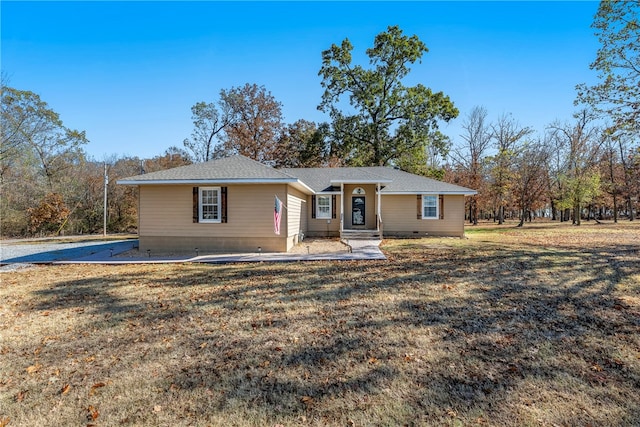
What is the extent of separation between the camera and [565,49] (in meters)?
11.5

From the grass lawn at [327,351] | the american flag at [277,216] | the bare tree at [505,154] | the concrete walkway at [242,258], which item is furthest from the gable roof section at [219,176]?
the bare tree at [505,154]

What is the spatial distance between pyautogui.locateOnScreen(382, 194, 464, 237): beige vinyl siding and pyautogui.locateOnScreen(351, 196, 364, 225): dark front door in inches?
52.3

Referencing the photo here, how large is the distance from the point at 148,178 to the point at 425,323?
11345mm

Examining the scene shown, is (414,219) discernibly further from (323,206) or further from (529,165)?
(529,165)

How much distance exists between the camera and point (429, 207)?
17.5m

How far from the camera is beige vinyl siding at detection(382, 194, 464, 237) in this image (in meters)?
17.5

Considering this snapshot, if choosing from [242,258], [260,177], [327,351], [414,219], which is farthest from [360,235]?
[327,351]

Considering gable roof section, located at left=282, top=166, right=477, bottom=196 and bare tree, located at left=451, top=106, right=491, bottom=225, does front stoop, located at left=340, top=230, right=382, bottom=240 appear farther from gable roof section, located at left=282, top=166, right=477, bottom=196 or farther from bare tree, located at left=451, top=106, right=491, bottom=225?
bare tree, located at left=451, top=106, right=491, bottom=225

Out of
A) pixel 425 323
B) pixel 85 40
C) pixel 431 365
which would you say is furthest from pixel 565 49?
pixel 85 40

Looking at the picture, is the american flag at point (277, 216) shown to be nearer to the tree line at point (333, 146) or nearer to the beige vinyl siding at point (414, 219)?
the beige vinyl siding at point (414, 219)

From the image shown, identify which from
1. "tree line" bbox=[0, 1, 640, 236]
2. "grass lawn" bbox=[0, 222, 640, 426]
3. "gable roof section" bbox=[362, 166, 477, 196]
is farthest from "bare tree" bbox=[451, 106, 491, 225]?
"grass lawn" bbox=[0, 222, 640, 426]

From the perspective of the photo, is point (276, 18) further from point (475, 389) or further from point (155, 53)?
point (475, 389)

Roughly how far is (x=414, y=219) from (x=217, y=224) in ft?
36.2

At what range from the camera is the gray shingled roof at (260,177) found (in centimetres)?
1153
